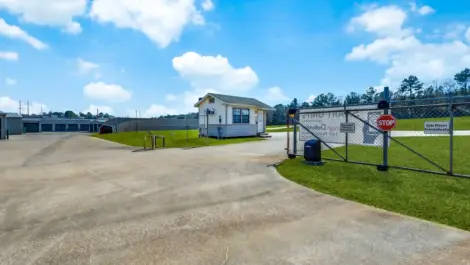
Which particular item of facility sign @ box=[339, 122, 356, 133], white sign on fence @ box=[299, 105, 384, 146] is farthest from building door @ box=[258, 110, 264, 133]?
facility sign @ box=[339, 122, 356, 133]

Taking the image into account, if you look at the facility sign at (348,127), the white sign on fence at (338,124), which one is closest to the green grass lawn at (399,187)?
the white sign on fence at (338,124)

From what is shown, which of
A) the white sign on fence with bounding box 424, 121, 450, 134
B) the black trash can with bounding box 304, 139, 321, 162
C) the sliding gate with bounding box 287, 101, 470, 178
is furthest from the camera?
the black trash can with bounding box 304, 139, 321, 162

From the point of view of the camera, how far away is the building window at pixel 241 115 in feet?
85.8

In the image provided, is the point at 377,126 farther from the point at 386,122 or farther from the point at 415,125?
the point at 415,125

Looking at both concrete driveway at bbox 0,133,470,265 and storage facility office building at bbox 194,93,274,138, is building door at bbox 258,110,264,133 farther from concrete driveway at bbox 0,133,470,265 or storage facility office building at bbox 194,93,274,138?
concrete driveway at bbox 0,133,470,265

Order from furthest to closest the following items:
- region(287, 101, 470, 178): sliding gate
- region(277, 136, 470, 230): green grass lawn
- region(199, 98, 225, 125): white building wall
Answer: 1. region(199, 98, 225, 125): white building wall
2. region(287, 101, 470, 178): sliding gate
3. region(277, 136, 470, 230): green grass lawn

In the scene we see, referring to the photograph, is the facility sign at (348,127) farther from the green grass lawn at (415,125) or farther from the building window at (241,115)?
the green grass lawn at (415,125)

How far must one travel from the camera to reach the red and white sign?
25.4ft

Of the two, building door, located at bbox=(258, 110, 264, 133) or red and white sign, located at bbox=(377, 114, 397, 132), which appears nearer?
red and white sign, located at bbox=(377, 114, 397, 132)

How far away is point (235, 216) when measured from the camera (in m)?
4.66

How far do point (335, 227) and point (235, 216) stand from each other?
1592mm

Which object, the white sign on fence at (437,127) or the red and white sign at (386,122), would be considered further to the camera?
the red and white sign at (386,122)

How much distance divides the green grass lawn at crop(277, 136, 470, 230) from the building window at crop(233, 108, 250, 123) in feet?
55.7

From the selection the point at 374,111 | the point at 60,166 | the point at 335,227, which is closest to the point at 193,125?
the point at 60,166
